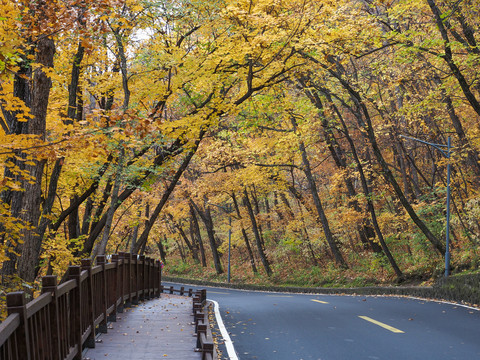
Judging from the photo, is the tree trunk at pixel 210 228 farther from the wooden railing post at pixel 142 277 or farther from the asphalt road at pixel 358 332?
the asphalt road at pixel 358 332

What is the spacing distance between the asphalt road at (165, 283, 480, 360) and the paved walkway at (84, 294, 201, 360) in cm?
110

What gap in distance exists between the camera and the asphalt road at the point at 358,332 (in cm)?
792

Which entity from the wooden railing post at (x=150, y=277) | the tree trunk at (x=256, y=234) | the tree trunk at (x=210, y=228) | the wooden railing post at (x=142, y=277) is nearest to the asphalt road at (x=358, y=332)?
the wooden railing post at (x=142, y=277)

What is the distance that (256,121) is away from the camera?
17.8 meters

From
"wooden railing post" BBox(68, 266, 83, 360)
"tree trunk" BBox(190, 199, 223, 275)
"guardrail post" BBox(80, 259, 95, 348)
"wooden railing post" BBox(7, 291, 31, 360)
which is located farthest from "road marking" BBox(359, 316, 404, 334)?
"tree trunk" BBox(190, 199, 223, 275)

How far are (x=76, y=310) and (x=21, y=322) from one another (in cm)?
256

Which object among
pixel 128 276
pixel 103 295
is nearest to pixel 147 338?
pixel 103 295

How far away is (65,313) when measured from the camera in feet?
18.7

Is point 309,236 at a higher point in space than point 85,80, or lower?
lower

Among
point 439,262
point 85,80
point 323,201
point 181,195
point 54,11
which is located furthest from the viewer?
point 323,201

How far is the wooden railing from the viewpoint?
149 inches

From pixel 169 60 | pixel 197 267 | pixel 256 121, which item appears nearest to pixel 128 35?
pixel 169 60

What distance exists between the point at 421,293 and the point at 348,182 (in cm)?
1068

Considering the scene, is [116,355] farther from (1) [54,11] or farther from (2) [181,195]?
(2) [181,195]
